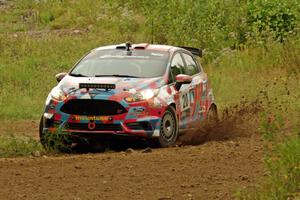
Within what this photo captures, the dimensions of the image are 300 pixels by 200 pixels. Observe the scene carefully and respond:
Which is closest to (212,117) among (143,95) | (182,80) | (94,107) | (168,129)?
(182,80)

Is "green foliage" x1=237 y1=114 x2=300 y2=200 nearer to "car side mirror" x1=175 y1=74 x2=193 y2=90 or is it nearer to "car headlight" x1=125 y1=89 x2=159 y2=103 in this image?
"car headlight" x1=125 y1=89 x2=159 y2=103

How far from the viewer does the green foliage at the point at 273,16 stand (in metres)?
26.9

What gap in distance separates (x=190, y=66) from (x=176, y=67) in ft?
2.42

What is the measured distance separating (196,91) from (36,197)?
637 cm

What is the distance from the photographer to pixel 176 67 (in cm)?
1546

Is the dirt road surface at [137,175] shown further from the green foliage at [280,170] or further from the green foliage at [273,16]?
the green foliage at [273,16]

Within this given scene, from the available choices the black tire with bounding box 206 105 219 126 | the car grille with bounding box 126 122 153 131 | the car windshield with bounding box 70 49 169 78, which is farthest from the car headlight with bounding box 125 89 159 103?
the black tire with bounding box 206 105 219 126

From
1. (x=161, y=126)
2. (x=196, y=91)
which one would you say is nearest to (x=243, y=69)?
(x=196, y=91)

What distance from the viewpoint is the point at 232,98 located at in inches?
856

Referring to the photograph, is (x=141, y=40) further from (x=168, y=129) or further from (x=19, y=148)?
(x=19, y=148)

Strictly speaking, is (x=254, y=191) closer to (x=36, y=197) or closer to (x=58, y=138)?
(x=36, y=197)

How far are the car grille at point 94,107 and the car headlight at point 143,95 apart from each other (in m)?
0.18

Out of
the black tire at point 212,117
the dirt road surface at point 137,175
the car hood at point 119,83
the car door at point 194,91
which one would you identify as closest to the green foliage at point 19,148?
the dirt road surface at point 137,175

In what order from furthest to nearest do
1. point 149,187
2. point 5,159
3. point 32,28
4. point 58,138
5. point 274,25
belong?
point 32,28
point 274,25
point 58,138
point 5,159
point 149,187
